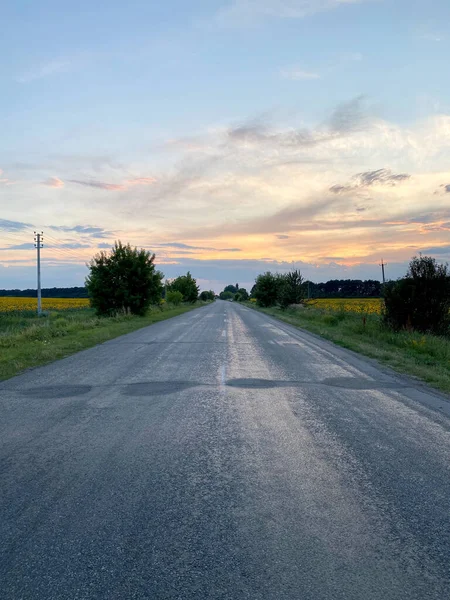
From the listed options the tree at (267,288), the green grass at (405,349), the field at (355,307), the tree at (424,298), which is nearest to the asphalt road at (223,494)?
the green grass at (405,349)

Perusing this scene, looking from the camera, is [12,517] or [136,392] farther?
[136,392]

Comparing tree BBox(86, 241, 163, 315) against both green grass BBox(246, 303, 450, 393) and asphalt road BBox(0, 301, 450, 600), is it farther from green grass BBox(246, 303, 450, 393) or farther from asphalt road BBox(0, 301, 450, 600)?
asphalt road BBox(0, 301, 450, 600)

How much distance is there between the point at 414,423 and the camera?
24.0 feet

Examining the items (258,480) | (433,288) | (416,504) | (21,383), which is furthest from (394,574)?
(433,288)

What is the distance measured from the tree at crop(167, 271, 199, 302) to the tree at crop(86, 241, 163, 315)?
63947 millimetres

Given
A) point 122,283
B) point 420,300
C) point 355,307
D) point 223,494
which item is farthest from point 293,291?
point 223,494

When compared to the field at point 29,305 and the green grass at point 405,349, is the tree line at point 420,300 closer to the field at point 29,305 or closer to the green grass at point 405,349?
the green grass at point 405,349

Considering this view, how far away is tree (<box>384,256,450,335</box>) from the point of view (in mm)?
22203

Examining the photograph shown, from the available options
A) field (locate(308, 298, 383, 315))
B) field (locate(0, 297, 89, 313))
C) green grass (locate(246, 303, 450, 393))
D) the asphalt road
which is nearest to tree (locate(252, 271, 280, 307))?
field (locate(308, 298, 383, 315))

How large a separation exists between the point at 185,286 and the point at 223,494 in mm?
103778

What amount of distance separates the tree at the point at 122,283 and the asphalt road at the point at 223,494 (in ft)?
99.6

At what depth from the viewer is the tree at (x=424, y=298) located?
2220cm

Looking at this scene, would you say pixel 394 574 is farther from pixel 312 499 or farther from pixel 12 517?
pixel 12 517

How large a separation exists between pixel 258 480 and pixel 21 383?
24.0 feet
